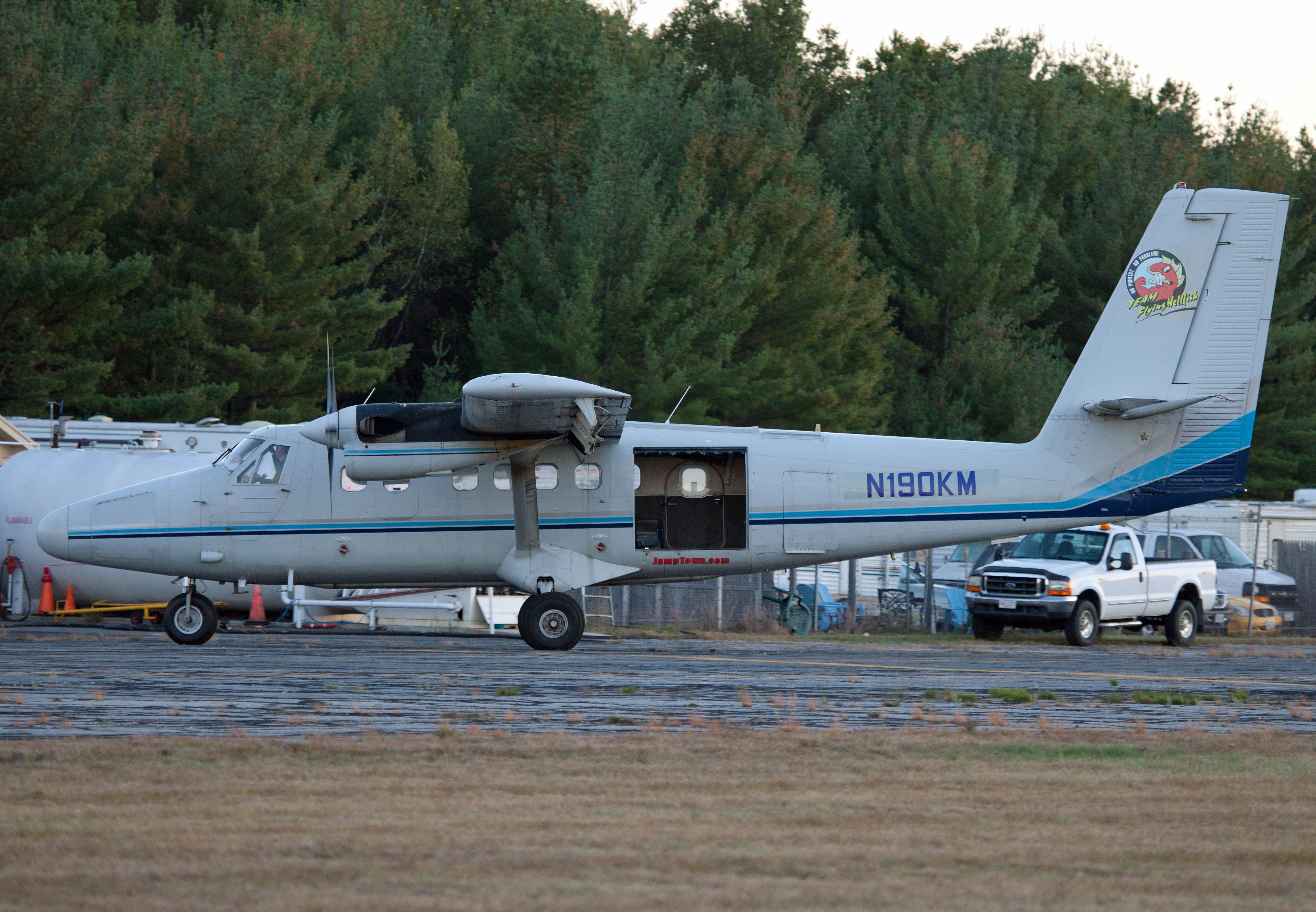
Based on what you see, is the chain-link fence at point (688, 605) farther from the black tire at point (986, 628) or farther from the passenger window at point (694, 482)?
the passenger window at point (694, 482)

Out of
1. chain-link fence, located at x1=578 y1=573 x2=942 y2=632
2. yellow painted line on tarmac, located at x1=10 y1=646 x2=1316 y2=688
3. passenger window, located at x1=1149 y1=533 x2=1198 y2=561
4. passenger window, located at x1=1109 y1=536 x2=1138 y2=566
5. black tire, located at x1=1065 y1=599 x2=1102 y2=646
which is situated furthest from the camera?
passenger window, located at x1=1149 y1=533 x2=1198 y2=561

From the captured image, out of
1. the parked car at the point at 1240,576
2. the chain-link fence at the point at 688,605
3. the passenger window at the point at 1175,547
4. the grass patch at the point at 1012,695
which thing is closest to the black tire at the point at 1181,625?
the passenger window at the point at 1175,547

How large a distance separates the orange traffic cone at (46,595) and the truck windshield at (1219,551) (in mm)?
23086

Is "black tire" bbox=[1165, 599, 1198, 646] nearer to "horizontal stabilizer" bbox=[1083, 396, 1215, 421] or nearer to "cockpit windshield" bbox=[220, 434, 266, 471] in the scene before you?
"horizontal stabilizer" bbox=[1083, 396, 1215, 421]

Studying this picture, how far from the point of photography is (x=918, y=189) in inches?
2115

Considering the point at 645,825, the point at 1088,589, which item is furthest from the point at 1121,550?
the point at 645,825

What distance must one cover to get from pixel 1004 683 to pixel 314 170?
29126 mm

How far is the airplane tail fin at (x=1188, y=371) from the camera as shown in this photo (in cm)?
1806

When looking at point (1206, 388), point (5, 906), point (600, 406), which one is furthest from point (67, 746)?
point (1206, 388)

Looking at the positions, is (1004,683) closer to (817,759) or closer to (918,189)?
(817,759)

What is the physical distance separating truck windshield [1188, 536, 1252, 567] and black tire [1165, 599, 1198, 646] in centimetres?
552

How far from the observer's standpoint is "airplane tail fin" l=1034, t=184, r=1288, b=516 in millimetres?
18062

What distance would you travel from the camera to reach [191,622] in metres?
18.0

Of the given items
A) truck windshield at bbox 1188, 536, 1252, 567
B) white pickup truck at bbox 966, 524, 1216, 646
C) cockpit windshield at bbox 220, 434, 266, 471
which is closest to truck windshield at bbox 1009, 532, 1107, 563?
white pickup truck at bbox 966, 524, 1216, 646
